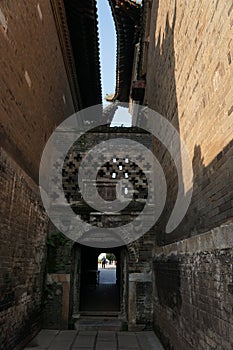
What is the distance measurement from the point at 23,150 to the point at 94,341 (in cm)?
381

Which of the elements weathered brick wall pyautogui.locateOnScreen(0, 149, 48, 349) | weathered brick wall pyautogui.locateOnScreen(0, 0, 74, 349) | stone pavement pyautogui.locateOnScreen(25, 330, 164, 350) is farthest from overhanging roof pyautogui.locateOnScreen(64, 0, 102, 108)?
stone pavement pyautogui.locateOnScreen(25, 330, 164, 350)

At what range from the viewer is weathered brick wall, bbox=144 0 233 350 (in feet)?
9.50

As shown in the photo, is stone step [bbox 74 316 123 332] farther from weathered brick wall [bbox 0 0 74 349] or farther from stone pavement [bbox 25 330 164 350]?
weathered brick wall [bbox 0 0 74 349]

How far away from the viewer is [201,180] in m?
3.71

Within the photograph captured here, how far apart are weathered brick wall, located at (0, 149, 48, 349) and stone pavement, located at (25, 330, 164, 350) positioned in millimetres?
319

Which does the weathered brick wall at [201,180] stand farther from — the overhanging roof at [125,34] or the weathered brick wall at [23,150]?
the overhanging roof at [125,34]

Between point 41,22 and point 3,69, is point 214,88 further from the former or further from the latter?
point 41,22

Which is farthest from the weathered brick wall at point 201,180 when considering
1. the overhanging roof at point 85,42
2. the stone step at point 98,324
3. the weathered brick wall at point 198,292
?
the overhanging roof at point 85,42

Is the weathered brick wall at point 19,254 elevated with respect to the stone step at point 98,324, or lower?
elevated

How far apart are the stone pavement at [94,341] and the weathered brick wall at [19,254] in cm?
32

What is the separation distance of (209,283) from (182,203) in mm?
1592

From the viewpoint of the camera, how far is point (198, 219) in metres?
3.77

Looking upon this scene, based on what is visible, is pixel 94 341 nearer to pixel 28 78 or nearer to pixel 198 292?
pixel 198 292

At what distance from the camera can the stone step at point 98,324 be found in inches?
258
